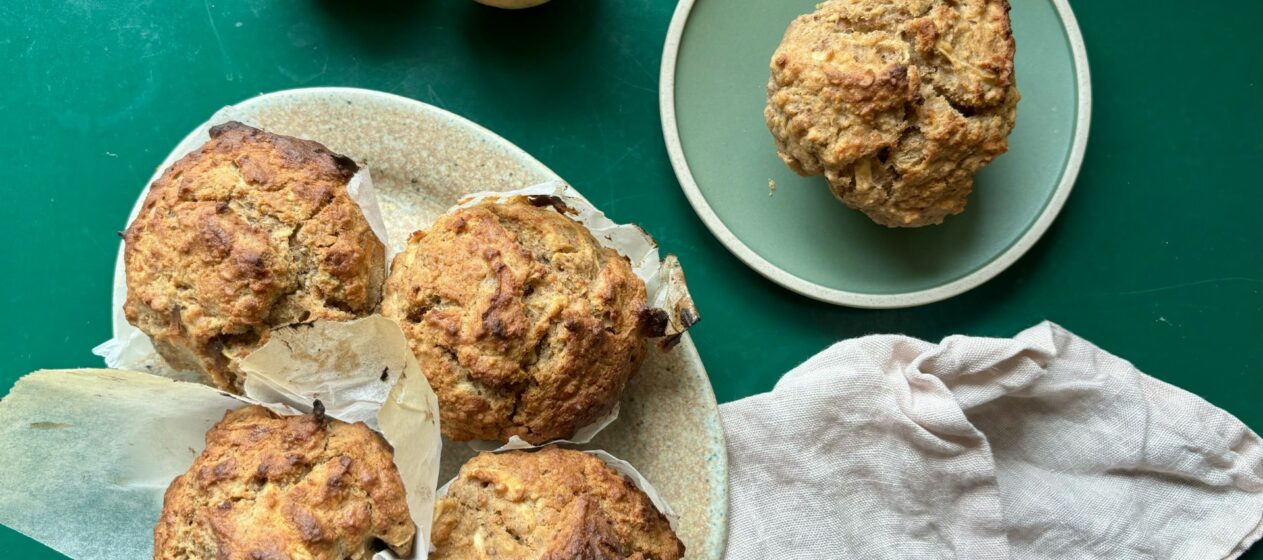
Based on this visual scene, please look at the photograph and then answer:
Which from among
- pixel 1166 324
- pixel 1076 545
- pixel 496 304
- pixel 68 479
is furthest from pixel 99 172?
pixel 1166 324

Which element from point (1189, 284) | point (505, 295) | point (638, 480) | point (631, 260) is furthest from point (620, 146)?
point (1189, 284)

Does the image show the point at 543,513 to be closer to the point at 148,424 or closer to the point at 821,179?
the point at 148,424

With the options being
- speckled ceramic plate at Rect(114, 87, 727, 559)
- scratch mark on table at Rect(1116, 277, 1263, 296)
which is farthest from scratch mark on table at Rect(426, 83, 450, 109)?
scratch mark on table at Rect(1116, 277, 1263, 296)

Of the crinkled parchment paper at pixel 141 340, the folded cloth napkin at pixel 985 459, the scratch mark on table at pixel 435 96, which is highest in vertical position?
the scratch mark on table at pixel 435 96

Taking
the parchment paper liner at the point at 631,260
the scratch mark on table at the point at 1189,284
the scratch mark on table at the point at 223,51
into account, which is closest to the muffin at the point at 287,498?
the parchment paper liner at the point at 631,260

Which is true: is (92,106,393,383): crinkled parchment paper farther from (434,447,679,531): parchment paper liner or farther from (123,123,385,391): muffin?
(434,447,679,531): parchment paper liner

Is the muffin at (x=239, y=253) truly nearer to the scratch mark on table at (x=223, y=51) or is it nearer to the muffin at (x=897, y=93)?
the scratch mark on table at (x=223, y=51)
